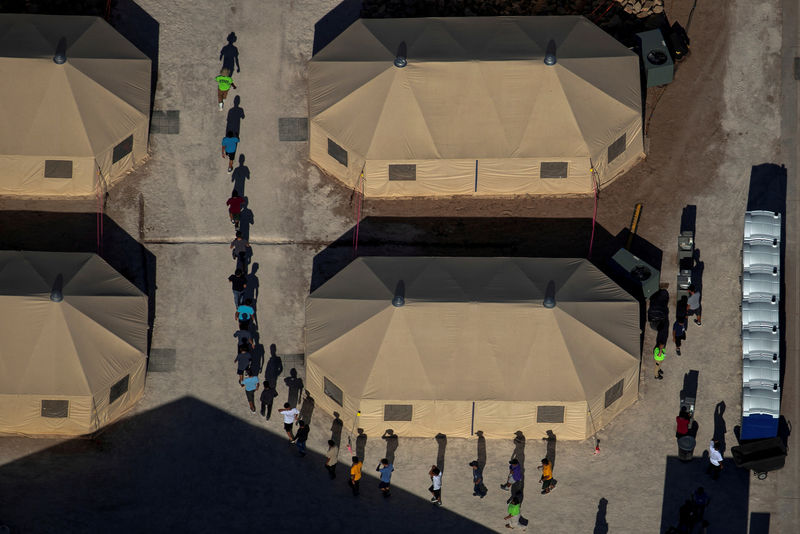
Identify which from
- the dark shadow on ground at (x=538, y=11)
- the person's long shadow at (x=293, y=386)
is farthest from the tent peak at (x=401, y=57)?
the person's long shadow at (x=293, y=386)

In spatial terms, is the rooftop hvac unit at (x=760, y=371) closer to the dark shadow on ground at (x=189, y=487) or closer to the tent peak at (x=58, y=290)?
the dark shadow on ground at (x=189, y=487)

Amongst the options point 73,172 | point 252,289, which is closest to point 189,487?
point 252,289

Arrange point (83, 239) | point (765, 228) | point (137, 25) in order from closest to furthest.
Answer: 1. point (765, 228)
2. point (83, 239)
3. point (137, 25)

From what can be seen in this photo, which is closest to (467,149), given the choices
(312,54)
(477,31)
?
(477,31)

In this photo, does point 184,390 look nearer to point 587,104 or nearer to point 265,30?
point 265,30

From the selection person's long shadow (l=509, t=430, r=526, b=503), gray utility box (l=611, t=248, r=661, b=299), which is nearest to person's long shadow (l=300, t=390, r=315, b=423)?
person's long shadow (l=509, t=430, r=526, b=503)

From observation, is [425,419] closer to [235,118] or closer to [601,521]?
[601,521]
